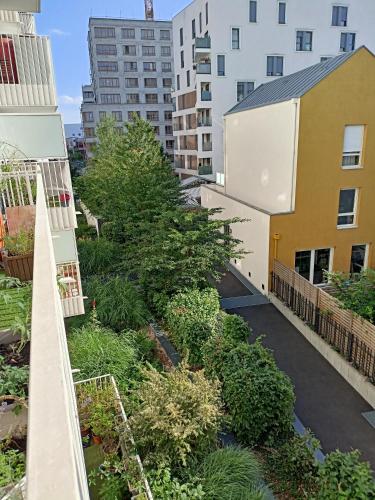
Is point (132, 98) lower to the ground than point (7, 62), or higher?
higher

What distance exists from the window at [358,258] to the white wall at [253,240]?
4.08 m

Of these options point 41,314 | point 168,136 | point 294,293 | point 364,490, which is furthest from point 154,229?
point 168,136

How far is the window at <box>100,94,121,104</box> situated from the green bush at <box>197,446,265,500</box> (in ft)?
186

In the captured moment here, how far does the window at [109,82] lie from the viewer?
54.2 metres

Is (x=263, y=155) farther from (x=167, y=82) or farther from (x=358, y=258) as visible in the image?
(x=167, y=82)

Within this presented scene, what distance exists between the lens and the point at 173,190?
16.3 m

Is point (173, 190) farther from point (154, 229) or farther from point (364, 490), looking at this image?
point (364, 490)

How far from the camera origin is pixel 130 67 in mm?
55062

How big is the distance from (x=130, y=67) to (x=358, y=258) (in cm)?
5126

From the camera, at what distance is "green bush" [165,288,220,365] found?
9.66 meters

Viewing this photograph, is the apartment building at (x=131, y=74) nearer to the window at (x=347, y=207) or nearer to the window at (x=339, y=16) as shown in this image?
the window at (x=339, y=16)

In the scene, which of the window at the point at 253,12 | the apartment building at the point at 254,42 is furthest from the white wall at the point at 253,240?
the window at the point at 253,12

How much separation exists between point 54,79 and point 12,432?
25.3 ft

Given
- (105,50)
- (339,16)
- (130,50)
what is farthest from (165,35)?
(339,16)
